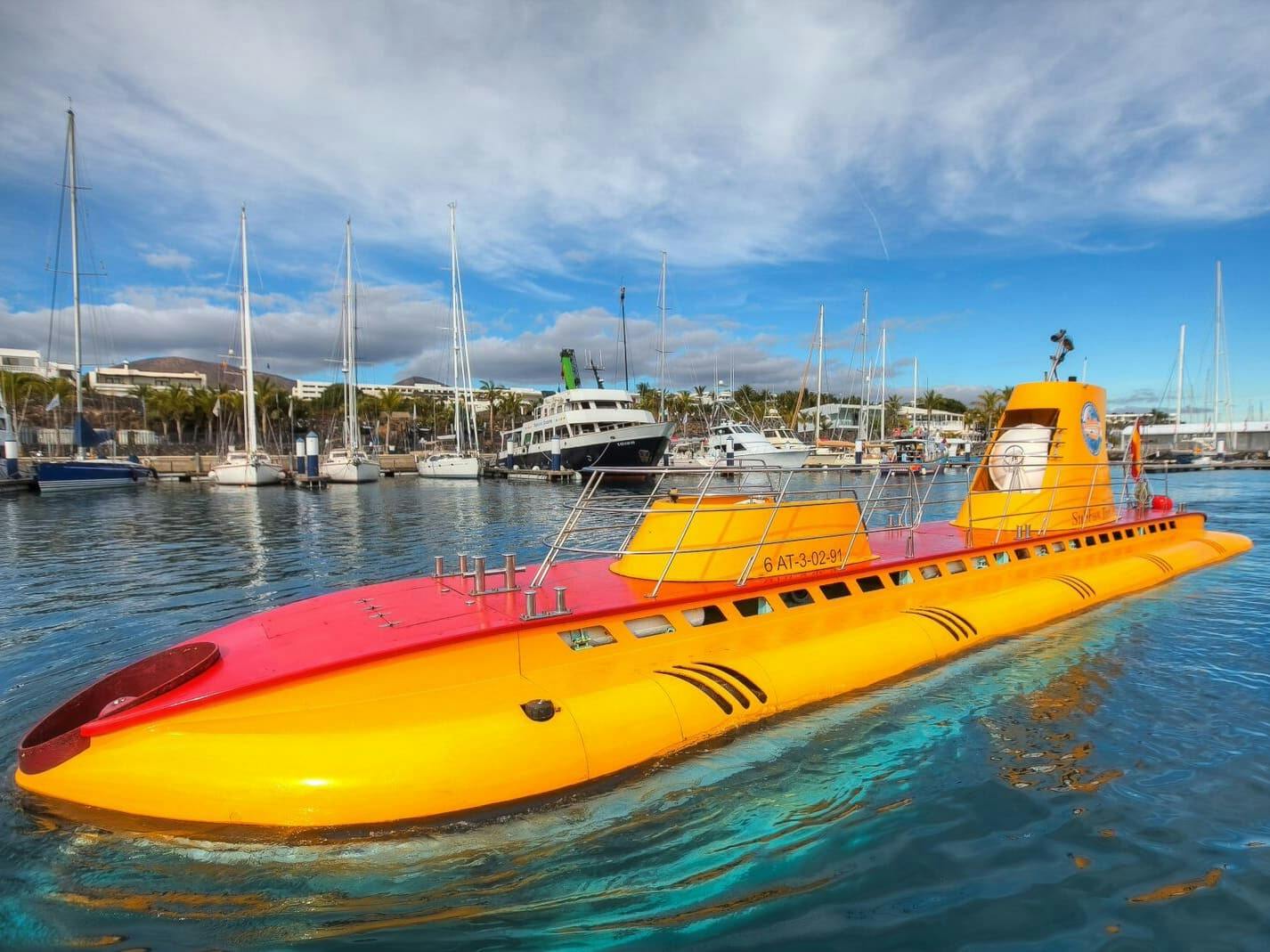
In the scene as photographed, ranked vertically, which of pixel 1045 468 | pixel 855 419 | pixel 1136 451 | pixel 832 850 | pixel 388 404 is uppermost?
pixel 388 404

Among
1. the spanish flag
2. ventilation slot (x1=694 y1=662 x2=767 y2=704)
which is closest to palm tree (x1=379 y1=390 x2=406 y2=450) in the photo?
the spanish flag

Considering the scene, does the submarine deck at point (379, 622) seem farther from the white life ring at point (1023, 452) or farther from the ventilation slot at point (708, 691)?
the white life ring at point (1023, 452)

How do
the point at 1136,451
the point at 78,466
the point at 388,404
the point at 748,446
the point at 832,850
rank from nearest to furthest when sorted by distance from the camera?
the point at 832,850, the point at 1136,451, the point at 78,466, the point at 748,446, the point at 388,404

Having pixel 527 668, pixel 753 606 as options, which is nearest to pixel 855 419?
pixel 753 606

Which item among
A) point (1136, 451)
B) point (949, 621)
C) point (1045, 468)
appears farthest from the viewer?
point (1136, 451)

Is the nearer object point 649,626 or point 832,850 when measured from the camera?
point 832,850

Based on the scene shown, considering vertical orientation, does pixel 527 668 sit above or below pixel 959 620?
above

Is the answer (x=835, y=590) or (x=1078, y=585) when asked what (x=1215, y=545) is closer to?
(x=1078, y=585)

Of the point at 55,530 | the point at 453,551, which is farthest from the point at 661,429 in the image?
the point at 55,530

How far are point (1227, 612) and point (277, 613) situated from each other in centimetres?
1660

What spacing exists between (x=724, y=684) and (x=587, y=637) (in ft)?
5.52

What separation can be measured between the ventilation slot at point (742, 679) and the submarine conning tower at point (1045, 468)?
26.9ft

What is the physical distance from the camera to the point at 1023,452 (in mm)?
15492

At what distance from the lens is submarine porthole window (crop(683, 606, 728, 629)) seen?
8625mm
